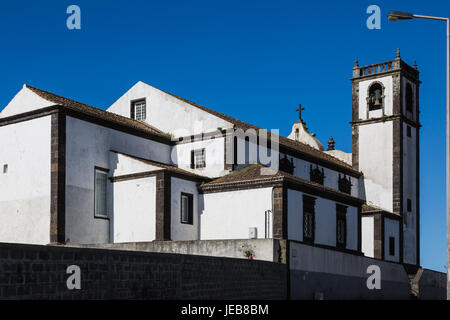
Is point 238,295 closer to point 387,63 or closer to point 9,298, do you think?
point 9,298

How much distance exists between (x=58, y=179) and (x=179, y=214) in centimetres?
632

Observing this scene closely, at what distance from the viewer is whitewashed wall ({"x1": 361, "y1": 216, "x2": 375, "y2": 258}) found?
4359 cm

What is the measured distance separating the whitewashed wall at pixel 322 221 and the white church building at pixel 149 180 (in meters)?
0.05

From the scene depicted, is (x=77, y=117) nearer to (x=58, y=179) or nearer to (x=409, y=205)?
(x=58, y=179)

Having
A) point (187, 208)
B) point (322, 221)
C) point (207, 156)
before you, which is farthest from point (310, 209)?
point (207, 156)

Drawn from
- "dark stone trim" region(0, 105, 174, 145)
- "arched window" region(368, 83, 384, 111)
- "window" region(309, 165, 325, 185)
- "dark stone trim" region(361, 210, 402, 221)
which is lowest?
"dark stone trim" region(361, 210, 402, 221)

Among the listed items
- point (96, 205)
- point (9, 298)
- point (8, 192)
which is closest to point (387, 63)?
point (96, 205)

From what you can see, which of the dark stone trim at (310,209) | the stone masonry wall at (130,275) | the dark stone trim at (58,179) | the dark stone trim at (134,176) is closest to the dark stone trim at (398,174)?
the dark stone trim at (310,209)

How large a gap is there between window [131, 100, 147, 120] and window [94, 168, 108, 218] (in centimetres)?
719

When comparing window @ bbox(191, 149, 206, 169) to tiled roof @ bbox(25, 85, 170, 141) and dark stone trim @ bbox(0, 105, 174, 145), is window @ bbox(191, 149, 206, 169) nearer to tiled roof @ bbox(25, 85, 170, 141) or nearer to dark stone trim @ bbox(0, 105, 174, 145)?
tiled roof @ bbox(25, 85, 170, 141)

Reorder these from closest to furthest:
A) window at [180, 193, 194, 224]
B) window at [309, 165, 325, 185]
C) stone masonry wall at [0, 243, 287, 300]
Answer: stone masonry wall at [0, 243, 287, 300] < window at [180, 193, 194, 224] < window at [309, 165, 325, 185]

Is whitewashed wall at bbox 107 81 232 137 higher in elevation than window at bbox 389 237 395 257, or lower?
higher

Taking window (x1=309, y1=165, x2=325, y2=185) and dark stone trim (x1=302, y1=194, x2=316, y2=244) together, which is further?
window (x1=309, y1=165, x2=325, y2=185)

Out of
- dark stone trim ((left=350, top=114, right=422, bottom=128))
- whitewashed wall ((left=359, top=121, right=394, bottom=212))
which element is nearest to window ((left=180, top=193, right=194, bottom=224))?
whitewashed wall ((left=359, top=121, right=394, bottom=212))
